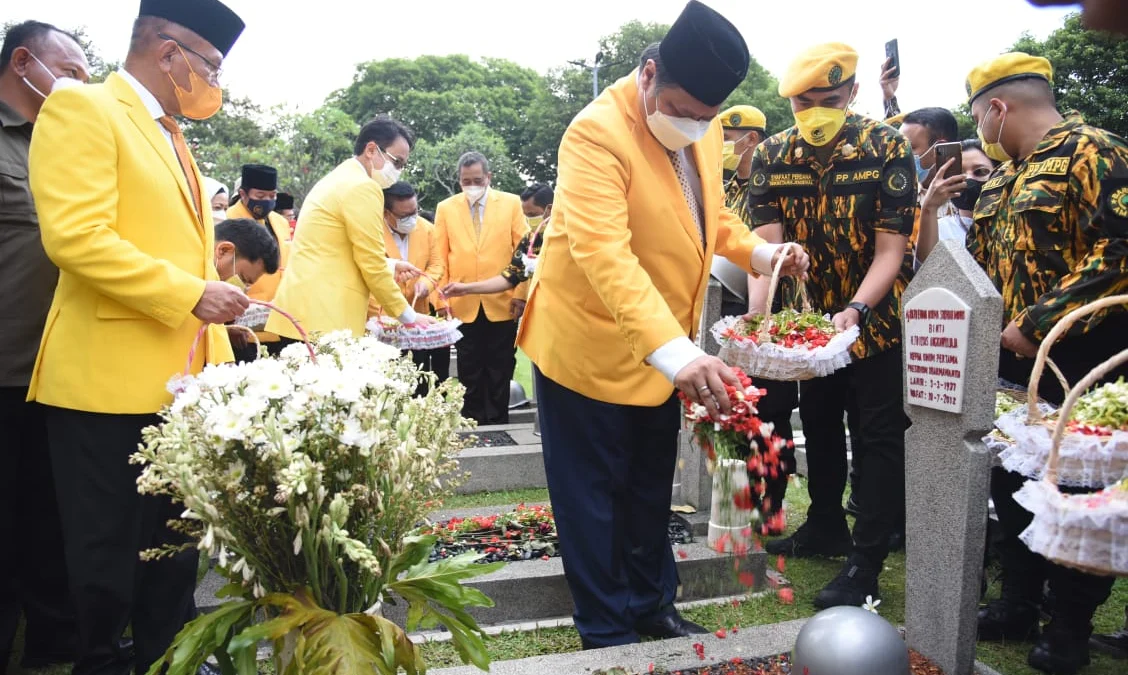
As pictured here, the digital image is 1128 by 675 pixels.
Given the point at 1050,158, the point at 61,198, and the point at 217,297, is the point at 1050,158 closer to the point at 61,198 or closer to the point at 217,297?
the point at 217,297

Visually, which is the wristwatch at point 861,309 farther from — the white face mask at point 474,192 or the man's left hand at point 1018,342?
the white face mask at point 474,192

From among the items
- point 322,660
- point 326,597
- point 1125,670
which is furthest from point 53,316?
point 1125,670

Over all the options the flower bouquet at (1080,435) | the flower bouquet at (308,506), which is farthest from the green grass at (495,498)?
the flower bouquet at (1080,435)

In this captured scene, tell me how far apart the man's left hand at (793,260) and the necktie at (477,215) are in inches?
205

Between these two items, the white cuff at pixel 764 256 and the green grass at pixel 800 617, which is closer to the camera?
the green grass at pixel 800 617

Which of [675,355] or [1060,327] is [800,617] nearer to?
[675,355]

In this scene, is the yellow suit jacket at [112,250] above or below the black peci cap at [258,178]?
below

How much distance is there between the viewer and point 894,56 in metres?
6.80

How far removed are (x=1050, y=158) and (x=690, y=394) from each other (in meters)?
1.98

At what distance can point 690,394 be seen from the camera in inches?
108

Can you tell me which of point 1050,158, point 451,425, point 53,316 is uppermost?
point 1050,158

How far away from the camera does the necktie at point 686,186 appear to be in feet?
11.5

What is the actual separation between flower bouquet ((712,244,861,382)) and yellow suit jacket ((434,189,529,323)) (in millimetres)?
4786

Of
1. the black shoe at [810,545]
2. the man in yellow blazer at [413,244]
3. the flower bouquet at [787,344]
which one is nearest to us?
the flower bouquet at [787,344]
